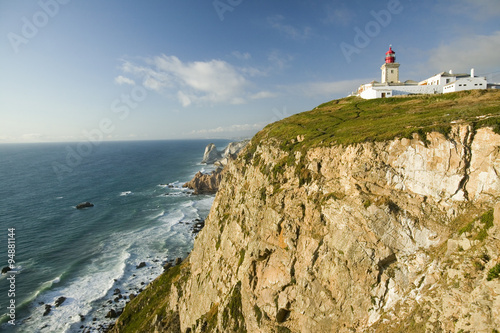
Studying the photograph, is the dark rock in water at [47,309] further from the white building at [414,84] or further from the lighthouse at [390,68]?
the lighthouse at [390,68]

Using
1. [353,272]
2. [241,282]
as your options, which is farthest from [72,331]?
[353,272]

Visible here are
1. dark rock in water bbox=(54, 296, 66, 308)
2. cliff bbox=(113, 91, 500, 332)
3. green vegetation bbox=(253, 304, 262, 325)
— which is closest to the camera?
cliff bbox=(113, 91, 500, 332)

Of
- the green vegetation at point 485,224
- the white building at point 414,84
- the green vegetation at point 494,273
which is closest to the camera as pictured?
the green vegetation at point 494,273

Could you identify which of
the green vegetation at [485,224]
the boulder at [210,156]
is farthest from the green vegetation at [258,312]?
the boulder at [210,156]

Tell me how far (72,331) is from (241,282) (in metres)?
28.0

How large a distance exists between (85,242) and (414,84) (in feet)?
253

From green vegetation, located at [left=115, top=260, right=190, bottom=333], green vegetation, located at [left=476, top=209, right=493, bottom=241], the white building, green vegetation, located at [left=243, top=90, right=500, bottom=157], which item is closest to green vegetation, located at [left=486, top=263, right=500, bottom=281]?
green vegetation, located at [left=476, top=209, right=493, bottom=241]

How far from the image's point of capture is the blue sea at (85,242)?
38.0 m

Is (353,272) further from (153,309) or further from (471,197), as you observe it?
(153,309)

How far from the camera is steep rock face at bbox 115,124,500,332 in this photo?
561 inches

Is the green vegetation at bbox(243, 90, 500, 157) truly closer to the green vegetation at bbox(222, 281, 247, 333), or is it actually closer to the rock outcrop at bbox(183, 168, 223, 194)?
the green vegetation at bbox(222, 281, 247, 333)

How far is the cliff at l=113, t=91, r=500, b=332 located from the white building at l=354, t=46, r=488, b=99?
79.5ft

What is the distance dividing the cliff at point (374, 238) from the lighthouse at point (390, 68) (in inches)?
1259

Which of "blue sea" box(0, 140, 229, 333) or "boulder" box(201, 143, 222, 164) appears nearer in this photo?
"blue sea" box(0, 140, 229, 333)
